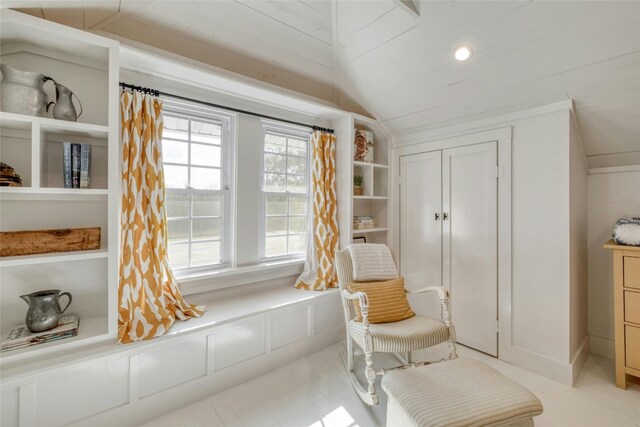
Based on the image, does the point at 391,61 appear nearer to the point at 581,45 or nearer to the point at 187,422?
the point at 581,45

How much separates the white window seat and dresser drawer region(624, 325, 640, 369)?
2115 mm

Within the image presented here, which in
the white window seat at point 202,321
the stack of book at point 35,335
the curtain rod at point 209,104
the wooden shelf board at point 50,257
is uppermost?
the curtain rod at point 209,104

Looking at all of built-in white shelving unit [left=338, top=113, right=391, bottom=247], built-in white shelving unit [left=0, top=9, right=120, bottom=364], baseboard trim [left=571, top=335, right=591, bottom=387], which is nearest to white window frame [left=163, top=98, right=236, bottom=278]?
built-in white shelving unit [left=0, top=9, right=120, bottom=364]

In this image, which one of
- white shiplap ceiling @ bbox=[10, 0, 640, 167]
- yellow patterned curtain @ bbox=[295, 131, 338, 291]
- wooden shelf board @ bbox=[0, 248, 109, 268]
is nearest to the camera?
wooden shelf board @ bbox=[0, 248, 109, 268]

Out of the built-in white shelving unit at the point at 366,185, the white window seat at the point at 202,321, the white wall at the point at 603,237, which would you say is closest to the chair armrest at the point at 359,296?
the white window seat at the point at 202,321

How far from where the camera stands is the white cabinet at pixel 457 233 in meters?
2.45

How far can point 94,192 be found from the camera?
1.52 metres

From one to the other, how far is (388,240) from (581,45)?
2174mm

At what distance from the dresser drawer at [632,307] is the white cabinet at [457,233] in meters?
0.78

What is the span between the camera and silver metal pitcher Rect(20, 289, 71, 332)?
147 cm

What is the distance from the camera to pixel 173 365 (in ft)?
5.79

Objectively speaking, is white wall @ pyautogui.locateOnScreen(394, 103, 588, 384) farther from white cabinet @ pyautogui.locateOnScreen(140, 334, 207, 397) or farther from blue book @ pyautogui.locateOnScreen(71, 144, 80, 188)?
blue book @ pyautogui.locateOnScreen(71, 144, 80, 188)

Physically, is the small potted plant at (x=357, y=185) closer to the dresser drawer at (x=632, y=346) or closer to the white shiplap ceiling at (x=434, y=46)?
the white shiplap ceiling at (x=434, y=46)

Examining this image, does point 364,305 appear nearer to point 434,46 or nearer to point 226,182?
point 226,182
